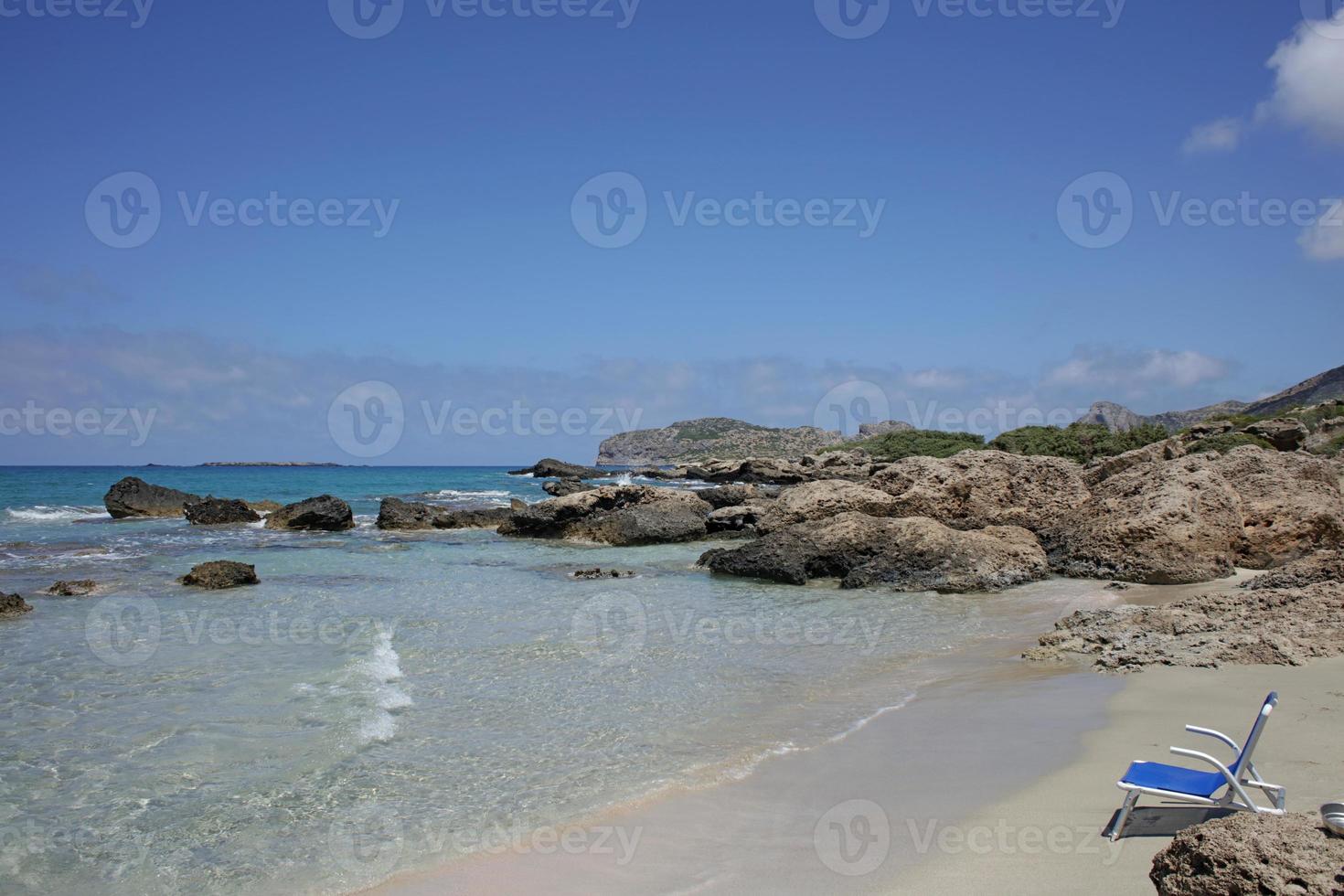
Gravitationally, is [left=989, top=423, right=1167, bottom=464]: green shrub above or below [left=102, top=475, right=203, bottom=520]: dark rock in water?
above

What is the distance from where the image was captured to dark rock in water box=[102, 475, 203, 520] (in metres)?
33.0

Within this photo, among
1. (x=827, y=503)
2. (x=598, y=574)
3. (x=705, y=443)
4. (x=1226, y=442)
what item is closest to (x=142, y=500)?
(x=598, y=574)

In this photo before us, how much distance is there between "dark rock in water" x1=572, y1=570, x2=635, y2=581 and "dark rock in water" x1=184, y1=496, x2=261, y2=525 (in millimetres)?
19163

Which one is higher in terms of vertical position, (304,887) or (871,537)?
(871,537)

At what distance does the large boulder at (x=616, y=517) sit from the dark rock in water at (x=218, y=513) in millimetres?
10915

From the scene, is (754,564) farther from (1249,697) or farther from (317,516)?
(317,516)

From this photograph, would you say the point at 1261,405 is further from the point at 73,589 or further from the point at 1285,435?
the point at 73,589

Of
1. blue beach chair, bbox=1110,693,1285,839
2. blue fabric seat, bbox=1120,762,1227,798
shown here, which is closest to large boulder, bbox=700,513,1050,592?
blue fabric seat, bbox=1120,762,1227,798

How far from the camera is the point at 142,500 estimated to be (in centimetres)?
3372

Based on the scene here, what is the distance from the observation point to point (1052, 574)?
1522cm

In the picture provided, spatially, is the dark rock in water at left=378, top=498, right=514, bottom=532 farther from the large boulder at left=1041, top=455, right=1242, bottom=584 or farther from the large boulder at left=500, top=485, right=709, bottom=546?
the large boulder at left=1041, top=455, right=1242, bottom=584

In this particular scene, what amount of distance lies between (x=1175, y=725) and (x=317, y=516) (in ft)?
87.5

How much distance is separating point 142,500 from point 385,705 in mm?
31368

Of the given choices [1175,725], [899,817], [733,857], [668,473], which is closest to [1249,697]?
[1175,725]
